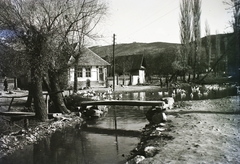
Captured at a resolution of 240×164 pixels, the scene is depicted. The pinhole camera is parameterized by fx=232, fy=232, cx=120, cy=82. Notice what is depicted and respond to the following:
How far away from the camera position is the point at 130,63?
43.5 meters

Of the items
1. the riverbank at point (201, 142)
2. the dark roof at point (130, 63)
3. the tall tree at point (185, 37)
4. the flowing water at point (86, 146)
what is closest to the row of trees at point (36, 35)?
the flowing water at point (86, 146)

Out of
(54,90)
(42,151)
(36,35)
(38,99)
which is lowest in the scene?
(42,151)

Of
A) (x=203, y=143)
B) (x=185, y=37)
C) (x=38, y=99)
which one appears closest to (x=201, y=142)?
(x=203, y=143)

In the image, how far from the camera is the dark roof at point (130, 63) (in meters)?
42.9

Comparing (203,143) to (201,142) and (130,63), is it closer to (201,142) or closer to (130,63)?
(201,142)

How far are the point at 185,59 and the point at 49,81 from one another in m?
27.9

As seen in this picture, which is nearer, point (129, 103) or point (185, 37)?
point (129, 103)

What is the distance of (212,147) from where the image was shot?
5590mm

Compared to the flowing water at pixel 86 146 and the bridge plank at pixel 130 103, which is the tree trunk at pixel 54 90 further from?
the flowing water at pixel 86 146

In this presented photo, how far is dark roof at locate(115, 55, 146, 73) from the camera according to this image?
42.9 metres

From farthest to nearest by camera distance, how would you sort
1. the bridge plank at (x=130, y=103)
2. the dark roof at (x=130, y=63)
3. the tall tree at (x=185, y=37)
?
the dark roof at (x=130, y=63)
the tall tree at (x=185, y=37)
the bridge plank at (x=130, y=103)

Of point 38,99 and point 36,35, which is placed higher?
point 36,35

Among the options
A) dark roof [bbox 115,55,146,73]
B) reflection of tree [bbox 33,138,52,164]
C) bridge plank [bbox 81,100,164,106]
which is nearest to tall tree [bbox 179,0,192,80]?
dark roof [bbox 115,55,146,73]

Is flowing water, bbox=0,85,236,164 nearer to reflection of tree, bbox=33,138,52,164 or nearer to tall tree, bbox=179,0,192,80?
reflection of tree, bbox=33,138,52,164
